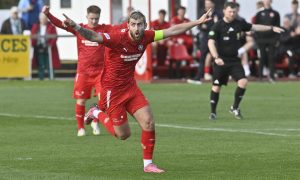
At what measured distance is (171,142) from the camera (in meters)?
16.2

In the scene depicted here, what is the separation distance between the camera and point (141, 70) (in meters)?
32.9

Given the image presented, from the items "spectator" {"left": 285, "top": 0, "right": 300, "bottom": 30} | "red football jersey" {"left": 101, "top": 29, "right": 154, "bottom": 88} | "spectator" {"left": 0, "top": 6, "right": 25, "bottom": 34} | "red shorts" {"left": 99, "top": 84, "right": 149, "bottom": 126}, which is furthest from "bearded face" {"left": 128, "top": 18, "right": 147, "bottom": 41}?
"spectator" {"left": 0, "top": 6, "right": 25, "bottom": 34}

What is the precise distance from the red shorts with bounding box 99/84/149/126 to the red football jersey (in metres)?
0.09

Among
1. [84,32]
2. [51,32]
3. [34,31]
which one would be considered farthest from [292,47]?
[84,32]

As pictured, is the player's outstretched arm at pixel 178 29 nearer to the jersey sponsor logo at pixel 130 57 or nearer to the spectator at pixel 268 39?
the jersey sponsor logo at pixel 130 57

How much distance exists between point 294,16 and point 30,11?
845cm

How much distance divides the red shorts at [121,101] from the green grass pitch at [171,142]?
1.94ft

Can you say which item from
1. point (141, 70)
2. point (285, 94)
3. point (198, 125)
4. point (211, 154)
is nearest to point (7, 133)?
point (198, 125)

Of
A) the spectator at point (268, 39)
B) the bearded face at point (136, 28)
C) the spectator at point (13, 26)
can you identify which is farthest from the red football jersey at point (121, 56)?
the spectator at point (13, 26)

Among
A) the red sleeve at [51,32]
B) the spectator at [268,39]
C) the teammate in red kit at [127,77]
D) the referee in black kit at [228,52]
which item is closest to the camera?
the teammate in red kit at [127,77]

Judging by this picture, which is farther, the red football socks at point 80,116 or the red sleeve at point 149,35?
the red football socks at point 80,116

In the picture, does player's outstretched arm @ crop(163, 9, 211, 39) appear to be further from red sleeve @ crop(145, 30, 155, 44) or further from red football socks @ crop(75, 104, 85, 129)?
red football socks @ crop(75, 104, 85, 129)

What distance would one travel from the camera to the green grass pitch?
41.7ft

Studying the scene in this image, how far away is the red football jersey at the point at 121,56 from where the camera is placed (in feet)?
42.6
